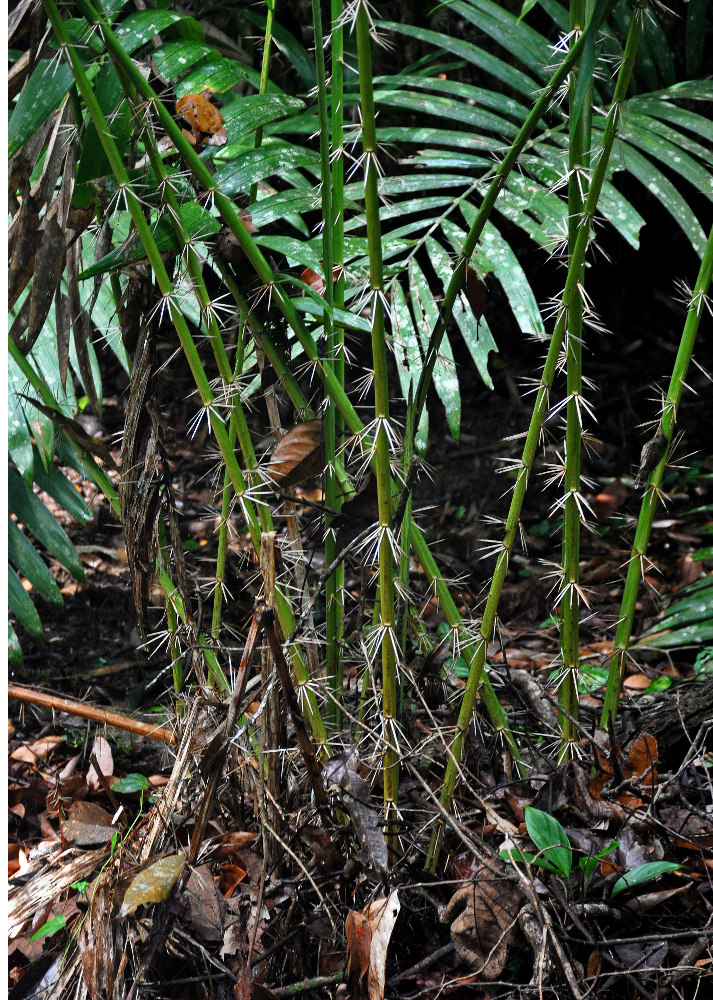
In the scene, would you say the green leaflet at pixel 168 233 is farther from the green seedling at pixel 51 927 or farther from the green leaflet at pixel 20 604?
the green seedling at pixel 51 927

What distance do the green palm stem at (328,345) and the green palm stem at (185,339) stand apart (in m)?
0.05

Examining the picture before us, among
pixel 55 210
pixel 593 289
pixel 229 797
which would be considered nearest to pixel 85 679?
pixel 229 797

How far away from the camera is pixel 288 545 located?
0.88m

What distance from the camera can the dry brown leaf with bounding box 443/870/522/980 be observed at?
0.75 metres

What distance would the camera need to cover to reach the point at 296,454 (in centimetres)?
78

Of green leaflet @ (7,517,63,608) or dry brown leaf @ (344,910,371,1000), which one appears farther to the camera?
green leaflet @ (7,517,63,608)

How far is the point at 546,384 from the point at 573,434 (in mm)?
60

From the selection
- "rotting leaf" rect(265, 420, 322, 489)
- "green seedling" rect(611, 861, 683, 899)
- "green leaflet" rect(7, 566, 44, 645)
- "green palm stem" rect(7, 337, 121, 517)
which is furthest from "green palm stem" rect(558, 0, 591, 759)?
"green leaflet" rect(7, 566, 44, 645)

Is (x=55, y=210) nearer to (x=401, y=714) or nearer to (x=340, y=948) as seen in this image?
(x=401, y=714)

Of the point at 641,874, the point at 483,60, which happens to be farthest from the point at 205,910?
the point at 483,60

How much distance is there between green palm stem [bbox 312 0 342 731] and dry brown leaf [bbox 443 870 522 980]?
8.3 inches

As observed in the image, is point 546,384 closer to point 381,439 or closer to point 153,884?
point 381,439

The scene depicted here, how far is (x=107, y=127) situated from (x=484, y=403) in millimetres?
1817

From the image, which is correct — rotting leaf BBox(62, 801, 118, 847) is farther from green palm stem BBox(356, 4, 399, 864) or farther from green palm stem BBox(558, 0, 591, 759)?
green palm stem BBox(558, 0, 591, 759)
